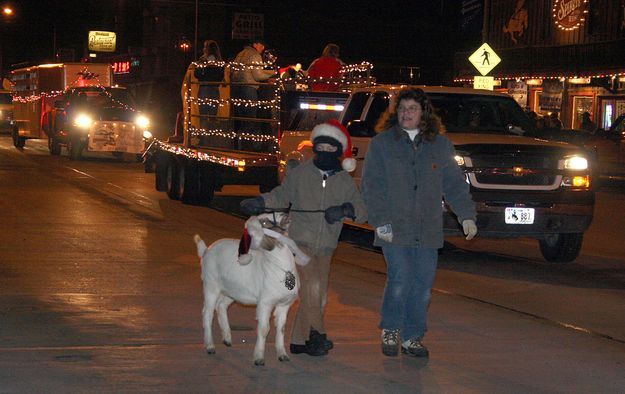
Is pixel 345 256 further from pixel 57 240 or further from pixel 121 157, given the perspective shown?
pixel 121 157

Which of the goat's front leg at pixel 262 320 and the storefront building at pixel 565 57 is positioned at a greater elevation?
the storefront building at pixel 565 57

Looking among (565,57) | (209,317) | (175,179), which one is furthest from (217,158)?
(565,57)

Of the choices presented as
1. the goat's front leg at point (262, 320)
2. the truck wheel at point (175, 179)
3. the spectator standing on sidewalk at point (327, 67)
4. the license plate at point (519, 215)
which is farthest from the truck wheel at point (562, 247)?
the truck wheel at point (175, 179)

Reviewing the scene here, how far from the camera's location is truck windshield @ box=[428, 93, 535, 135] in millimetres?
13133

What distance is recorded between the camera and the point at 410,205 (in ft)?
24.6

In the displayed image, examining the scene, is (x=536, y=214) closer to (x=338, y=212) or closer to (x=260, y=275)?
(x=338, y=212)

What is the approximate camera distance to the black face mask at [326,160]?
7.35 meters

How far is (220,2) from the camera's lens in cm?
5791

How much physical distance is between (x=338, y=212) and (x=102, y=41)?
227ft

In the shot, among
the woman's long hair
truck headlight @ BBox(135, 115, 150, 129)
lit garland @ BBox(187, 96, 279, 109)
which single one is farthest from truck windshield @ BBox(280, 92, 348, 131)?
truck headlight @ BBox(135, 115, 150, 129)

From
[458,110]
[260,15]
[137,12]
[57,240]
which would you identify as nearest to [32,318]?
[57,240]

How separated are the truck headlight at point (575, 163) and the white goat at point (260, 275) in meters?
5.73

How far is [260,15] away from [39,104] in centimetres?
1918

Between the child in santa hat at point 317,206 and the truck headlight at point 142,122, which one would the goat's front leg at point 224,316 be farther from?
the truck headlight at point 142,122
